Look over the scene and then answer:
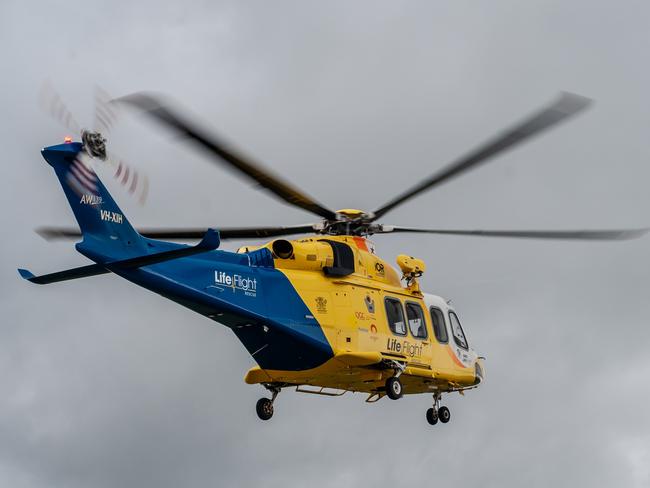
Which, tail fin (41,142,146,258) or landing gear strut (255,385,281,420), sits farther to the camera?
landing gear strut (255,385,281,420)

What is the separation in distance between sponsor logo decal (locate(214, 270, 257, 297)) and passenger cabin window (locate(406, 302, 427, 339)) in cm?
557

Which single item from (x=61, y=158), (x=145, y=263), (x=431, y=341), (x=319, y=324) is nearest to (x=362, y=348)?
(x=319, y=324)

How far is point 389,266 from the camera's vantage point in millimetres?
32938

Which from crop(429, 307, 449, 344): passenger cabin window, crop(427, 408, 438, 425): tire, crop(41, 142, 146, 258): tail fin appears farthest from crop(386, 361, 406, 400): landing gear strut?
crop(41, 142, 146, 258): tail fin

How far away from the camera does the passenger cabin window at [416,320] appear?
32.6 meters

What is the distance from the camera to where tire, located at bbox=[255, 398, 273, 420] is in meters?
31.0

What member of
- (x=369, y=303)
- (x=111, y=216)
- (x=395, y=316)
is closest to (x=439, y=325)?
(x=395, y=316)

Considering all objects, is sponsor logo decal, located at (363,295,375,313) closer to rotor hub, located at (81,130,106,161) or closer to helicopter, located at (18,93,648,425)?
helicopter, located at (18,93,648,425)

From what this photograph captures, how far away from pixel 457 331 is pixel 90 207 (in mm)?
13427

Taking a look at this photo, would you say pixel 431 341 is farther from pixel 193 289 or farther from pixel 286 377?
pixel 193 289

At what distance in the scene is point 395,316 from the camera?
3203cm

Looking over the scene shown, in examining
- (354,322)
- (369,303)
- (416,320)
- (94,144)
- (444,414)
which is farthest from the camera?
(444,414)

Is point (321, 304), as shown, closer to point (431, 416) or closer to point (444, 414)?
point (431, 416)

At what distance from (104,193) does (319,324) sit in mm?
6919
